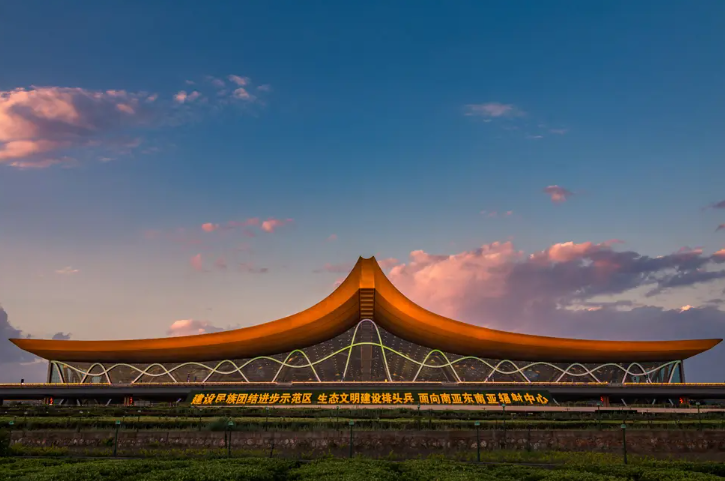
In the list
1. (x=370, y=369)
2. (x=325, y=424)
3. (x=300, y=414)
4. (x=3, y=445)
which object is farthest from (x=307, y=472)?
(x=370, y=369)

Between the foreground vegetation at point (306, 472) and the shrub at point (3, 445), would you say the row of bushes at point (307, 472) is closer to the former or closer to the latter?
the foreground vegetation at point (306, 472)

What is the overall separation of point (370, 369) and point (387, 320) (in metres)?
3.46

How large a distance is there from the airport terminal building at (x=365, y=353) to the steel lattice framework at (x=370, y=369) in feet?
0.21

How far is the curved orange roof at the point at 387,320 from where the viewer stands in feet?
117

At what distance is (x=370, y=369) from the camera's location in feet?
124

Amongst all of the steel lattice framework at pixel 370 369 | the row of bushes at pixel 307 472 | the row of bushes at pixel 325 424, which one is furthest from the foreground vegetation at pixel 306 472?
the steel lattice framework at pixel 370 369

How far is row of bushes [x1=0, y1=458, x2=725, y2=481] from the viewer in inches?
420

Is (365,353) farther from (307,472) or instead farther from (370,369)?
(307,472)

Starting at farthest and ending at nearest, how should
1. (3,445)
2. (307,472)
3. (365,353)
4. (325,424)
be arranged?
(365,353) → (325,424) → (3,445) → (307,472)

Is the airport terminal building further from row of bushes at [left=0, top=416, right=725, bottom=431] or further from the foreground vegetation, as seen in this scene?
the foreground vegetation

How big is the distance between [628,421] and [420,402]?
38.2 ft

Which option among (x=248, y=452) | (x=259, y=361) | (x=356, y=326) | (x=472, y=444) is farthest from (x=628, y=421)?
(x=259, y=361)

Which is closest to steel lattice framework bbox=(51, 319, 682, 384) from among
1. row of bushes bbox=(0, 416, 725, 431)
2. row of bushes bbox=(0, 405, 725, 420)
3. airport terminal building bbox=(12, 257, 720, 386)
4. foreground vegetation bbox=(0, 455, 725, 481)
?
airport terminal building bbox=(12, 257, 720, 386)

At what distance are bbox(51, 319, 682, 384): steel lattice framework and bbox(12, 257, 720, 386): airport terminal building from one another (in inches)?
2.6
